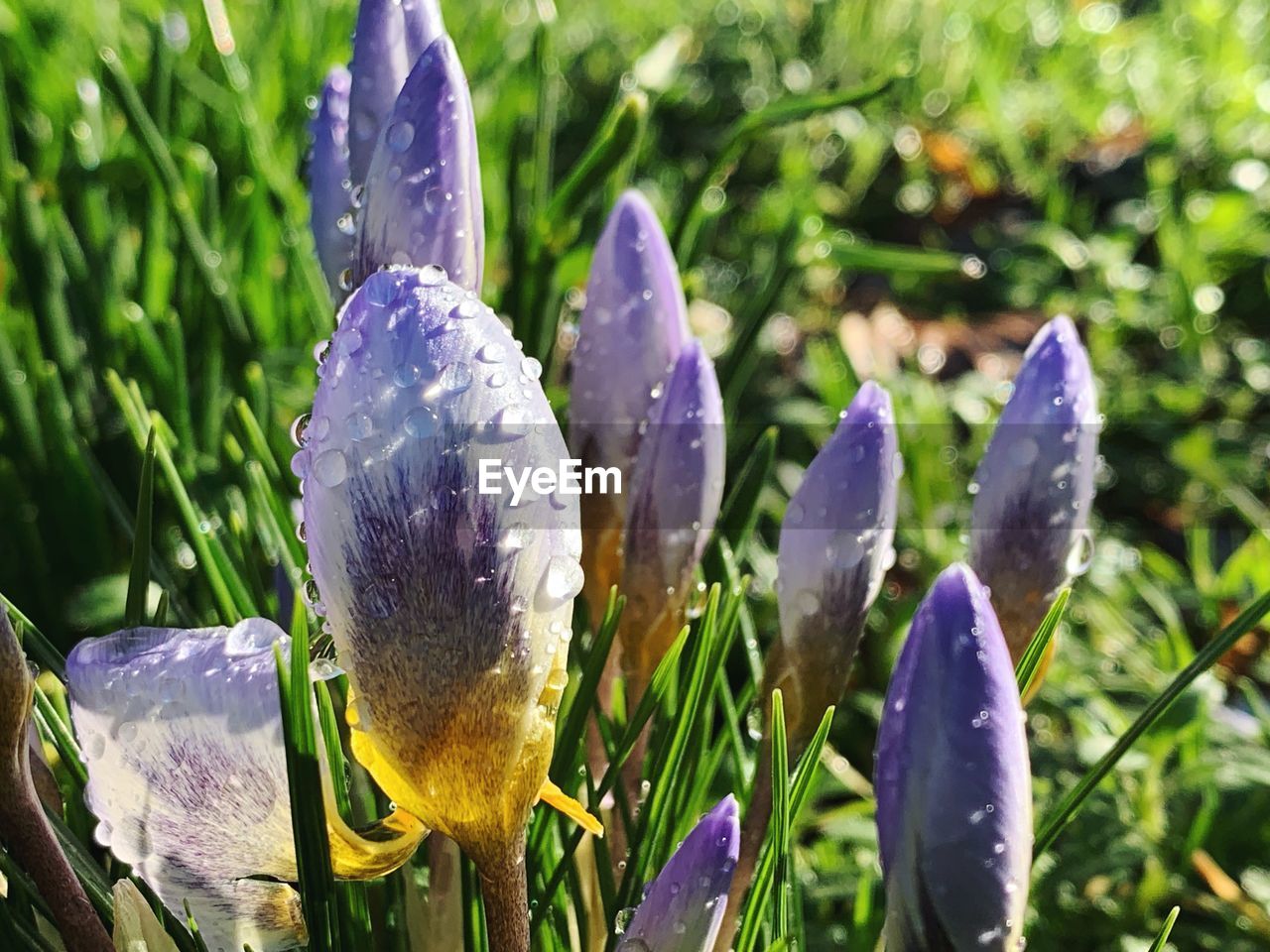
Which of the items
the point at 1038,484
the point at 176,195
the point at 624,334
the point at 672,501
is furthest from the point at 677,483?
the point at 176,195

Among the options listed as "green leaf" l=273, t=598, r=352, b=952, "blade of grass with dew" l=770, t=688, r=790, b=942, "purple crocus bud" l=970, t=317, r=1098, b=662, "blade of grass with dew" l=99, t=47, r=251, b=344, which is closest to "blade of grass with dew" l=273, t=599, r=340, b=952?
"green leaf" l=273, t=598, r=352, b=952

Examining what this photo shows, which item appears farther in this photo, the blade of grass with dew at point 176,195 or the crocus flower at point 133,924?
the blade of grass with dew at point 176,195

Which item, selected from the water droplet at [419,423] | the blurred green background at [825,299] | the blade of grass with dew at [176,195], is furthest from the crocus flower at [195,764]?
the blade of grass with dew at [176,195]

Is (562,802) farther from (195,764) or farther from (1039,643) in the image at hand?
(1039,643)

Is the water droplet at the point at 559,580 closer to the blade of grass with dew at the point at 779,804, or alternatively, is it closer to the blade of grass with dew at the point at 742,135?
the blade of grass with dew at the point at 779,804

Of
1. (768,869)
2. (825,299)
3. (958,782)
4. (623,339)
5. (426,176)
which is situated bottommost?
(825,299)

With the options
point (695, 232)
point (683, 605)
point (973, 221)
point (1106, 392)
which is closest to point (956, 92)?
point (973, 221)

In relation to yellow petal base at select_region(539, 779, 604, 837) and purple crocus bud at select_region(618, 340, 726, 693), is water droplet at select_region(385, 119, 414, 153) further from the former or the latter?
yellow petal base at select_region(539, 779, 604, 837)
